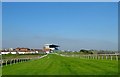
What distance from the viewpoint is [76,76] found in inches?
685

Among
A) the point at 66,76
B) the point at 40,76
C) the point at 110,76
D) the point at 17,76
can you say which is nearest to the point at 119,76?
the point at 110,76

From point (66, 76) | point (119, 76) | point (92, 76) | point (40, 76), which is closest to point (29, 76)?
point (40, 76)

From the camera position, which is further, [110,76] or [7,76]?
[7,76]

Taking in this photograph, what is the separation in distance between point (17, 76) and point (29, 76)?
2.63 ft

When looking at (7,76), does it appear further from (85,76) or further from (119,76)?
(119,76)

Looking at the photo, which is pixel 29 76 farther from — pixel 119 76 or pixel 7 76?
pixel 119 76

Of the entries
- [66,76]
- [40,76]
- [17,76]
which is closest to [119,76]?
[66,76]

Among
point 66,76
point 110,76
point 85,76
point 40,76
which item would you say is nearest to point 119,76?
point 110,76

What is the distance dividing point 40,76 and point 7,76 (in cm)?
203

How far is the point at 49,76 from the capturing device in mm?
17562

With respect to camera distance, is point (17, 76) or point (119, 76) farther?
point (17, 76)

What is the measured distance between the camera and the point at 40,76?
1769cm

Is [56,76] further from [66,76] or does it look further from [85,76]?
[85,76]

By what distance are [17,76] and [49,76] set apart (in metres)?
1.93
